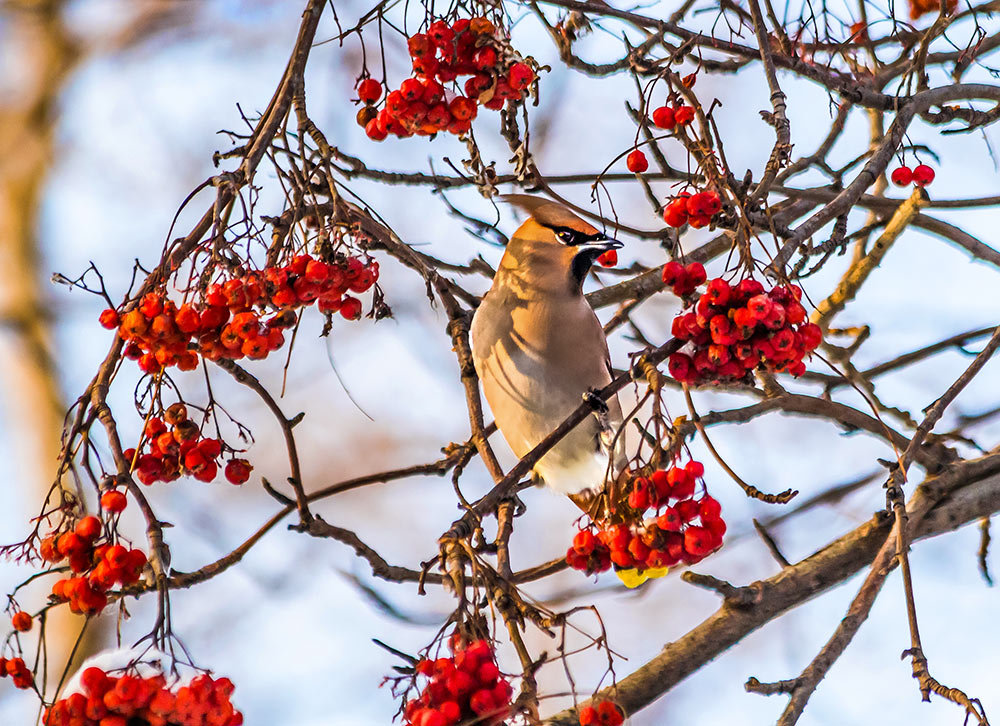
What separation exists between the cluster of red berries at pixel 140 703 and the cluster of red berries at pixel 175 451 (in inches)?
16.4

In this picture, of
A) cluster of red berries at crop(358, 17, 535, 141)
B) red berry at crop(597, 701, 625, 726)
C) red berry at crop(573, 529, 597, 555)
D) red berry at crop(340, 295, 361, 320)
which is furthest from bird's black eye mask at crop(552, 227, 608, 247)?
red berry at crop(597, 701, 625, 726)

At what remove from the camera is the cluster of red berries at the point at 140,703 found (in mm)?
1630

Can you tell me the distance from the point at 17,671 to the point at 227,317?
697 millimetres

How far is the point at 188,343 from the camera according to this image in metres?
1.83

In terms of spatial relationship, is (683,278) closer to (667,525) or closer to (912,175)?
(667,525)

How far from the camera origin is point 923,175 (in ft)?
8.41

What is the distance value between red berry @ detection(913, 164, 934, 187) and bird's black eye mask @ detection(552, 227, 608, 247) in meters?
0.90

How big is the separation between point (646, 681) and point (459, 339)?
97 cm

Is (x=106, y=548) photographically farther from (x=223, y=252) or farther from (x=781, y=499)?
(x=781, y=499)

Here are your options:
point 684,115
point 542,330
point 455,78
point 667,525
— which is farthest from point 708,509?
point 542,330

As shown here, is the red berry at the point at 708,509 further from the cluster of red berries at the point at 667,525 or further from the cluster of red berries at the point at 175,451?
the cluster of red berries at the point at 175,451

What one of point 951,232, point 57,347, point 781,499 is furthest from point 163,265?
point 57,347

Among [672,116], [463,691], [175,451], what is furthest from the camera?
[672,116]

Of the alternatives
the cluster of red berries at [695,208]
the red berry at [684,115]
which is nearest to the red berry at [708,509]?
the cluster of red berries at [695,208]
